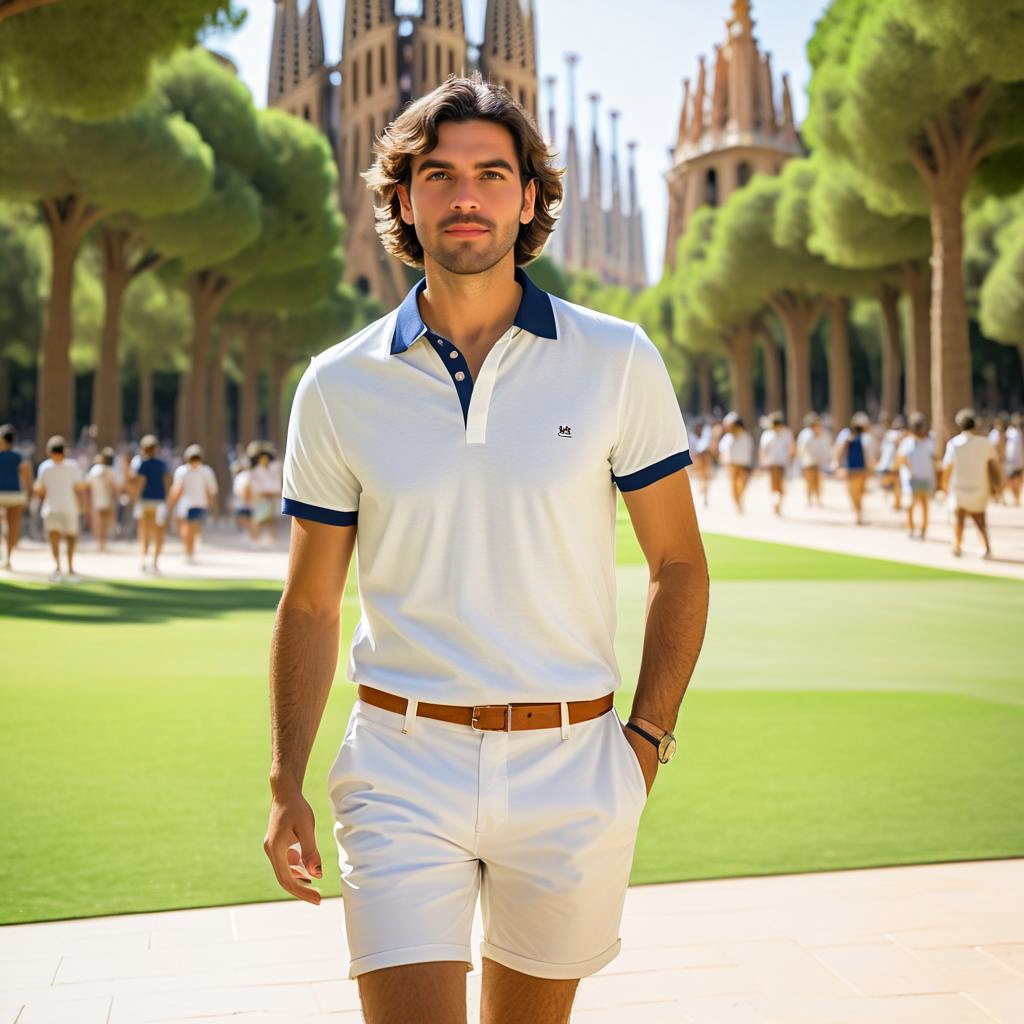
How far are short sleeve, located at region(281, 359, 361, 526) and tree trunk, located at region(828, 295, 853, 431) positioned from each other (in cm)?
4267

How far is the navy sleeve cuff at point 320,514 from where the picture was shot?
2.55m

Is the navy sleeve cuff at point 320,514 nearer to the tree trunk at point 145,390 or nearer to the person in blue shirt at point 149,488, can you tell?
the person in blue shirt at point 149,488

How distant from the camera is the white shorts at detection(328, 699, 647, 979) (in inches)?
91.0

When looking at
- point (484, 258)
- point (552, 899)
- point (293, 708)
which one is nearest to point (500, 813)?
point (552, 899)

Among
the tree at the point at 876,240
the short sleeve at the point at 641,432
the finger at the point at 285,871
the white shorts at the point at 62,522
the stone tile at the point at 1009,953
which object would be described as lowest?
the stone tile at the point at 1009,953

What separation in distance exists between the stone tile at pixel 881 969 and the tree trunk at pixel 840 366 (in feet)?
134

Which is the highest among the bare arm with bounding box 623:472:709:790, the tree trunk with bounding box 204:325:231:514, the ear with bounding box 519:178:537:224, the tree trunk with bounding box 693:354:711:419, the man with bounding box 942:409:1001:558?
the tree trunk with bounding box 693:354:711:419

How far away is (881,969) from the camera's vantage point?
4039 millimetres

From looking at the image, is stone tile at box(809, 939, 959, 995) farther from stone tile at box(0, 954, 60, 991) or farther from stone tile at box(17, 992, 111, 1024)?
stone tile at box(0, 954, 60, 991)

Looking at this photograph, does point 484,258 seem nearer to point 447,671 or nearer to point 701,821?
point 447,671

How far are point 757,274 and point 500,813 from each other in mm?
48448

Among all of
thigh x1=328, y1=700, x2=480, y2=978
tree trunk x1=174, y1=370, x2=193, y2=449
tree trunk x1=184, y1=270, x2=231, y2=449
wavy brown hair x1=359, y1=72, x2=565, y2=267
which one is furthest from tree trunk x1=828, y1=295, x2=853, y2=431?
thigh x1=328, y1=700, x2=480, y2=978

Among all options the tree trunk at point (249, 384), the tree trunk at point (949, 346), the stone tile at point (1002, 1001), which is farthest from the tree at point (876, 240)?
the stone tile at point (1002, 1001)

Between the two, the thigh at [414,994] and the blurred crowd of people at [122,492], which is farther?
the blurred crowd of people at [122,492]
